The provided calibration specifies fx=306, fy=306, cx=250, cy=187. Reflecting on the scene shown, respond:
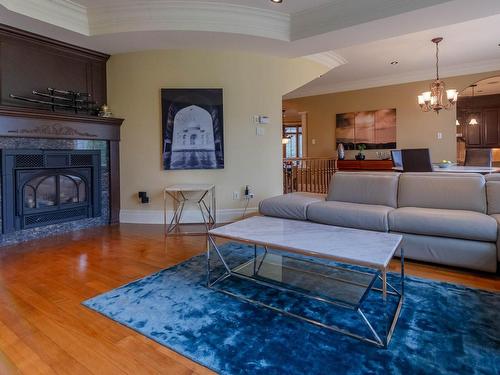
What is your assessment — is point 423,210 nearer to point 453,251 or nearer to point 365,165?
point 453,251

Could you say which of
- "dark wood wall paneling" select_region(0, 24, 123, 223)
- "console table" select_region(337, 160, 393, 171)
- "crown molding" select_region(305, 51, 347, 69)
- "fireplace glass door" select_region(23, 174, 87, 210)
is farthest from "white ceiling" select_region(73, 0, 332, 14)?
"console table" select_region(337, 160, 393, 171)

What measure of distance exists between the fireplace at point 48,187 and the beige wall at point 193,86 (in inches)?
18.0

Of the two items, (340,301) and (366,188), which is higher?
(366,188)

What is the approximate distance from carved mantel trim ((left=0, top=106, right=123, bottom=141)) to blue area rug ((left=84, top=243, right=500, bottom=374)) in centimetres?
248

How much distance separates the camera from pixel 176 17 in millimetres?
3564

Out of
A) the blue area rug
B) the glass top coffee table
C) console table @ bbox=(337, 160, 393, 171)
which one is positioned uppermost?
console table @ bbox=(337, 160, 393, 171)

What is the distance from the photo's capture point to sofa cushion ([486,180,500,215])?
2.74 meters

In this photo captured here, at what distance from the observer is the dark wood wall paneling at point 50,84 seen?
348cm

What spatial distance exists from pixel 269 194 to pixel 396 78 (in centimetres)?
410

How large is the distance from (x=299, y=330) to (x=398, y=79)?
641 cm

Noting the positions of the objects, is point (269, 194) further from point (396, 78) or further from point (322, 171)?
point (396, 78)

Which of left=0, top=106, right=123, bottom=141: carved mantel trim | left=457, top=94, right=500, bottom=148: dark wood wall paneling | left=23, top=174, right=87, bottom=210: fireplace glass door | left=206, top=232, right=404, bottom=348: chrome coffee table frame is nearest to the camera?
left=206, top=232, right=404, bottom=348: chrome coffee table frame

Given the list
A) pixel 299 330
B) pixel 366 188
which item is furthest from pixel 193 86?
pixel 299 330

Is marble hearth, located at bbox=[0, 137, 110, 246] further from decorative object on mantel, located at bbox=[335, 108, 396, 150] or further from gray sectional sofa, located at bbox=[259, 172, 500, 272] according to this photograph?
decorative object on mantel, located at bbox=[335, 108, 396, 150]
